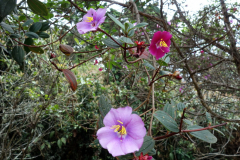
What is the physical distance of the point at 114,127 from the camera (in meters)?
0.34

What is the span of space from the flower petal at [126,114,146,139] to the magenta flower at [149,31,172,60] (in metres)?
0.20

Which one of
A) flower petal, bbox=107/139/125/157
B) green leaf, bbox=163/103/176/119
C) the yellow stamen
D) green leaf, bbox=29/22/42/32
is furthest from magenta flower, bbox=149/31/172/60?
green leaf, bbox=29/22/42/32

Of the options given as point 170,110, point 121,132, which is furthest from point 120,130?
point 170,110

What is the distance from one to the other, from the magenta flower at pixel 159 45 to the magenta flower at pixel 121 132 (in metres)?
0.19

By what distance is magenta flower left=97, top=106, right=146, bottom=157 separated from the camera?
1.00 ft

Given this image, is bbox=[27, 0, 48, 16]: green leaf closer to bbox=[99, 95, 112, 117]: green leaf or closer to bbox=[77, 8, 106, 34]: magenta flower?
bbox=[77, 8, 106, 34]: magenta flower

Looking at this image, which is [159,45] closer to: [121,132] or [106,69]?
[121,132]

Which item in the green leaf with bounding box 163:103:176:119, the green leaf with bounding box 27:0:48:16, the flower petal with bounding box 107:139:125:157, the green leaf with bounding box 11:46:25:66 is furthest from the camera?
the green leaf with bounding box 11:46:25:66

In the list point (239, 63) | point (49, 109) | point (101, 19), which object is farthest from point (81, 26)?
point (239, 63)

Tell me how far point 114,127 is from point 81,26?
0.33 m

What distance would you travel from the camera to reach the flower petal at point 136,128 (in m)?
0.32

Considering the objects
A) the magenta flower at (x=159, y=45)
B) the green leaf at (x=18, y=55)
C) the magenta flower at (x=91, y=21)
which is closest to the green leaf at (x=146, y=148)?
the magenta flower at (x=159, y=45)

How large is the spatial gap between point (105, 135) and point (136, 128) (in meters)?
0.07

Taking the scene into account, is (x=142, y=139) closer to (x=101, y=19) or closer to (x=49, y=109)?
(x=101, y=19)
